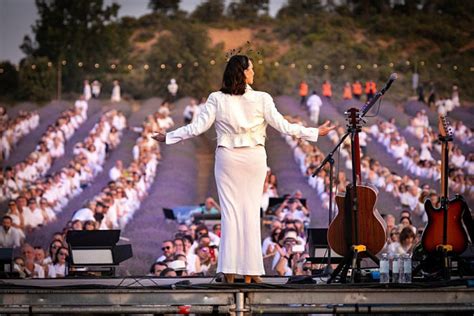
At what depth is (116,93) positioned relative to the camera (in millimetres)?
19141

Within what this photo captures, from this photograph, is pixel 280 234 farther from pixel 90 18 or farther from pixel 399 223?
pixel 90 18

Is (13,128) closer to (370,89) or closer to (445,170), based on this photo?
(370,89)

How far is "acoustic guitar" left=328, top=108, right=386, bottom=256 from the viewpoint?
9633 mm

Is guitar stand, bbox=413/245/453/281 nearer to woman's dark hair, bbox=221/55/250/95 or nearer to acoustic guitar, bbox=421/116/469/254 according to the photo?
acoustic guitar, bbox=421/116/469/254

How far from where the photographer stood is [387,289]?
8.60 metres

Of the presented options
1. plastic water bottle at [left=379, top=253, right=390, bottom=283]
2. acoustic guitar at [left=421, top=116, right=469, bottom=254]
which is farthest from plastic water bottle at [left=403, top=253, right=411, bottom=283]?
acoustic guitar at [left=421, top=116, right=469, bottom=254]

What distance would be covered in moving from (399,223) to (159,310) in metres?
9.69

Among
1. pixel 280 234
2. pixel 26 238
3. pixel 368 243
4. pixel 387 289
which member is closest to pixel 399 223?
pixel 280 234

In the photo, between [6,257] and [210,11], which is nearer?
[6,257]

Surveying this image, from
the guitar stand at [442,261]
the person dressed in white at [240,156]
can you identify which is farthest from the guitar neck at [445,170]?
the person dressed in white at [240,156]

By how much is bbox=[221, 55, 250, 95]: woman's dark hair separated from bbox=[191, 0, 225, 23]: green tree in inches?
380

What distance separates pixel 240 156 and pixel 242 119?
0.29m

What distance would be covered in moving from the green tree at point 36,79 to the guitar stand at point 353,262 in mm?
10426

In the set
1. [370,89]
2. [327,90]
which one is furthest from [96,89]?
[370,89]
